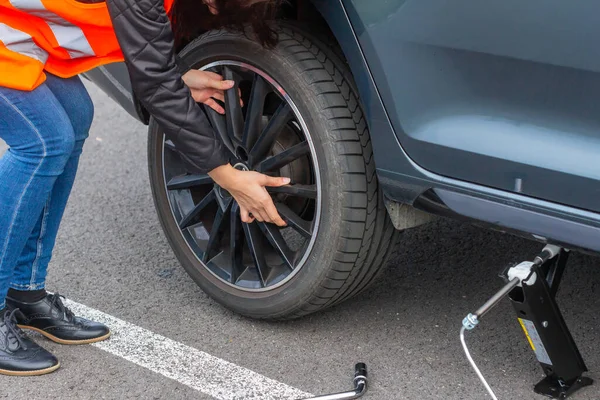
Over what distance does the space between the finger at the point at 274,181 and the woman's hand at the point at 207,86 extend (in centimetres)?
29

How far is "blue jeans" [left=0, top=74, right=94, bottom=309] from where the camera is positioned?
7.45 feet

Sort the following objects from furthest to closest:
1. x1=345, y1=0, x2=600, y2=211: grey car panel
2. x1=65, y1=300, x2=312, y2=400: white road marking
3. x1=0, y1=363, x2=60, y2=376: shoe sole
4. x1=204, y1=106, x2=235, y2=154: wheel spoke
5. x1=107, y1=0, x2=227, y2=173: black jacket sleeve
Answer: x1=204, y1=106, x2=235, y2=154: wheel spoke
x1=0, y1=363, x2=60, y2=376: shoe sole
x1=65, y1=300, x2=312, y2=400: white road marking
x1=107, y1=0, x2=227, y2=173: black jacket sleeve
x1=345, y1=0, x2=600, y2=211: grey car panel

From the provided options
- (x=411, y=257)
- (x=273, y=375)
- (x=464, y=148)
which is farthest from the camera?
(x=411, y=257)

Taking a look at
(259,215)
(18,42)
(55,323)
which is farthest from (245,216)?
(18,42)

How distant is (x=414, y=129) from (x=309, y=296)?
62cm

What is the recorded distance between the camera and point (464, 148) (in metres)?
2.07

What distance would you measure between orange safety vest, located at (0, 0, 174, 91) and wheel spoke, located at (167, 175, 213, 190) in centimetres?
56

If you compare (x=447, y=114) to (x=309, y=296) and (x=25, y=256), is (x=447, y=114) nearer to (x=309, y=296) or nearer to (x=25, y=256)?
(x=309, y=296)

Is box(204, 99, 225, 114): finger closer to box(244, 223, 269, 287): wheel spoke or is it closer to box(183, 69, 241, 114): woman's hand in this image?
box(183, 69, 241, 114): woman's hand

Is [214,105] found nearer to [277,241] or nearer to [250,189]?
[250,189]

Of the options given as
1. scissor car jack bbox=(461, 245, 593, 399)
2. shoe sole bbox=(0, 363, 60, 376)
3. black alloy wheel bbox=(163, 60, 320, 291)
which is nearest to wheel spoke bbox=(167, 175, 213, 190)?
black alloy wheel bbox=(163, 60, 320, 291)

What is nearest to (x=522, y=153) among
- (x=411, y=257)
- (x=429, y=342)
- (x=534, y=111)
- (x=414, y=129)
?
(x=534, y=111)

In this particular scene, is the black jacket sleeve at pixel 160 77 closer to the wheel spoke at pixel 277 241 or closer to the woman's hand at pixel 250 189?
the woman's hand at pixel 250 189

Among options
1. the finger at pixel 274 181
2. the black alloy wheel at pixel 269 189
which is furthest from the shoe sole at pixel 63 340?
the finger at pixel 274 181
